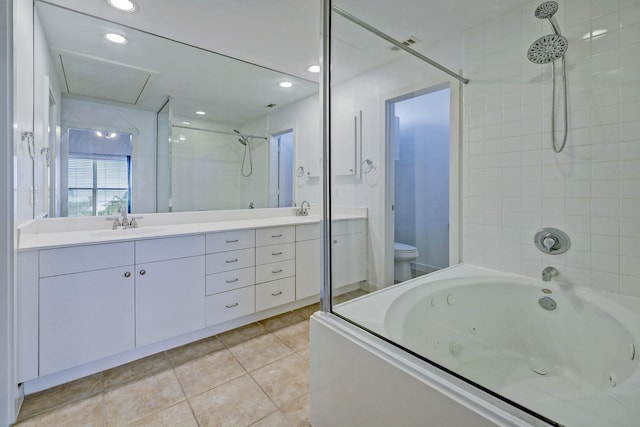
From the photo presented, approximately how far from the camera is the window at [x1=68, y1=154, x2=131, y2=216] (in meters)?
2.02

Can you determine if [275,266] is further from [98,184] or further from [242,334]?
[98,184]

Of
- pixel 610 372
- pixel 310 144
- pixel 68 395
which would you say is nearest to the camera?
pixel 610 372

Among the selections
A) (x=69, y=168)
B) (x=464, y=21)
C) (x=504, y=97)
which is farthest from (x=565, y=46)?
(x=69, y=168)

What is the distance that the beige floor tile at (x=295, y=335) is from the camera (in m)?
2.03

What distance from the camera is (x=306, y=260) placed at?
8.57ft

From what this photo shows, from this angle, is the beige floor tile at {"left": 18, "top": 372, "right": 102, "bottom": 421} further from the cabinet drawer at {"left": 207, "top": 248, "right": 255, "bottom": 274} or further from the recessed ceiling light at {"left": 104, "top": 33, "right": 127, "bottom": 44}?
the recessed ceiling light at {"left": 104, "top": 33, "right": 127, "bottom": 44}

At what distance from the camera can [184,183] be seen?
244cm

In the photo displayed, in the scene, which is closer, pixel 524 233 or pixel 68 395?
pixel 68 395

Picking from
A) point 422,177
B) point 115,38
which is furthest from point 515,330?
point 115,38

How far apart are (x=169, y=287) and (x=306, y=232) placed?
117 cm

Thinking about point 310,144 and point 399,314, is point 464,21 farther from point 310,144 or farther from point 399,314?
point 399,314

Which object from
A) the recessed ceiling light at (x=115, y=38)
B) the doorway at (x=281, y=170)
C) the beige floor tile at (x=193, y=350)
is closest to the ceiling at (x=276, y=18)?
the recessed ceiling light at (x=115, y=38)

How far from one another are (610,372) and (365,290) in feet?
3.45

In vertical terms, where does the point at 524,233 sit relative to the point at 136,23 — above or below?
below
